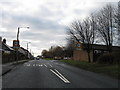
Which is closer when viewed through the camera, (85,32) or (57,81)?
(57,81)

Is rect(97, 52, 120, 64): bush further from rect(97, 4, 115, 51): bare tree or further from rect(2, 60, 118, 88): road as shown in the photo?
rect(2, 60, 118, 88): road

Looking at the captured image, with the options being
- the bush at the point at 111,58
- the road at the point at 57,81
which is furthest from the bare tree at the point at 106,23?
the road at the point at 57,81

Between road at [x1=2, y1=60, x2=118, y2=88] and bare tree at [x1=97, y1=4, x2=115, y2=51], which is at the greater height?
bare tree at [x1=97, y1=4, x2=115, y2=51]

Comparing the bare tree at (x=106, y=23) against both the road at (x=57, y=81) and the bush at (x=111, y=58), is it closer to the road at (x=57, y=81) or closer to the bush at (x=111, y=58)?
the bush at (x=111, y=58)

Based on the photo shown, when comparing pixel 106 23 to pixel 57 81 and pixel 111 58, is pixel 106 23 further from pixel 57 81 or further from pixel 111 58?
pixel 57 81

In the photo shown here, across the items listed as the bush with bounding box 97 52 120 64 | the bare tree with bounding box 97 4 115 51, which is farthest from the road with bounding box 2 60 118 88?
the bare tree with bounding box 97 4 115 51

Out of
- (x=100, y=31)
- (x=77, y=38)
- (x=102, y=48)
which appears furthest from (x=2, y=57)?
(x=102, y=48)

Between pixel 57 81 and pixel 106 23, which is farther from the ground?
pixel 106 23

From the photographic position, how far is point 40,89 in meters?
8.97

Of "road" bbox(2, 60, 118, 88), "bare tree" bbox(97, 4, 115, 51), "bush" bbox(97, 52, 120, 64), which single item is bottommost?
"road" bbox(2, 60, 118, 88)

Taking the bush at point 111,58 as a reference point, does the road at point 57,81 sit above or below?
below

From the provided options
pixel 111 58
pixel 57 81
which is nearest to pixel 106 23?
pixel 111 58

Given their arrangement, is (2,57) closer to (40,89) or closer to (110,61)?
(110,61)

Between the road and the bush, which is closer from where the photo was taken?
the road
